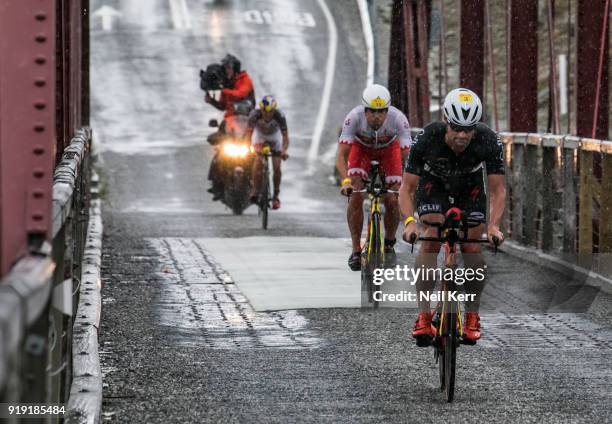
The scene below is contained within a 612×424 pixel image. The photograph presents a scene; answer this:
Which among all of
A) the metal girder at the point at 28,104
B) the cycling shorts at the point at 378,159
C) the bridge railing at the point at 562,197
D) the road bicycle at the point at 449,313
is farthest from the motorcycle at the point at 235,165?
the metal girder at the point at 28,104

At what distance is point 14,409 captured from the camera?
4418 mm

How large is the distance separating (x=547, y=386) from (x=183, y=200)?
56.7 feet

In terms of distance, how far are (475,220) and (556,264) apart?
6.08 meters

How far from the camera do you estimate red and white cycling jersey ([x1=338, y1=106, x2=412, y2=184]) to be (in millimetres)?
12570

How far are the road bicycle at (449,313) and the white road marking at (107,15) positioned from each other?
39.4 meters

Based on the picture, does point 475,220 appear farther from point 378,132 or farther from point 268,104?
point 268,104

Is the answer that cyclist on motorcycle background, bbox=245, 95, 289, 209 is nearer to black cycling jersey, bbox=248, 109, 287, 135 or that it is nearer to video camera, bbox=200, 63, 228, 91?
black cycling jersey, bbox=248, 109, 287, 135

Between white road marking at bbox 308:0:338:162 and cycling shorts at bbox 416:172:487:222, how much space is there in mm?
23678

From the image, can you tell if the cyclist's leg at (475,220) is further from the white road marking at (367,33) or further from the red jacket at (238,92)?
the white road marking at (367,33)

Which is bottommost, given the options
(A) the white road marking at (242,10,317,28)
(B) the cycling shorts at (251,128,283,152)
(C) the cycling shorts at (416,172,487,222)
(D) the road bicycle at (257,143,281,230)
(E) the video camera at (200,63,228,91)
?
(D) the road bicycle at (257,143,281,230)

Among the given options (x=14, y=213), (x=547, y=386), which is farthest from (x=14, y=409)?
(x=547, y=386)

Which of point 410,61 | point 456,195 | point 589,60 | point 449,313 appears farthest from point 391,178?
point 410,61

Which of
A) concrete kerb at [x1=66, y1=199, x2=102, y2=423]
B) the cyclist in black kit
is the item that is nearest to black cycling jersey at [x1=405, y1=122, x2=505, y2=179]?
the cyclist in black kit

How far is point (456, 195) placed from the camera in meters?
8.81
